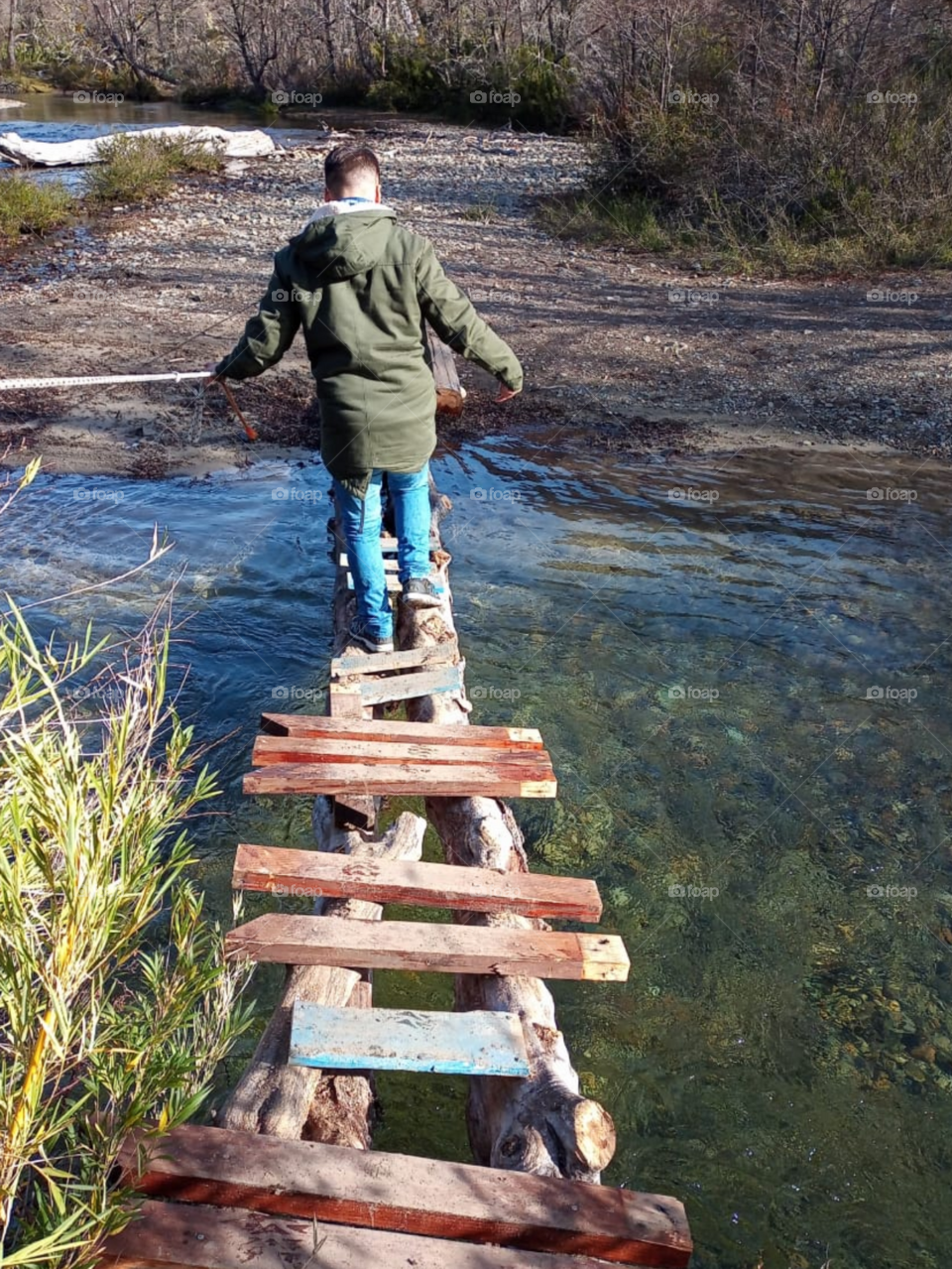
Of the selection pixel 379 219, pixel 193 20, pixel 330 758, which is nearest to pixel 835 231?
pixel 379 219

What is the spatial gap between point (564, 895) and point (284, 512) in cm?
522

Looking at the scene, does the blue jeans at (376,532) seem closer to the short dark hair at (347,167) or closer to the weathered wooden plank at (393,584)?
the weathered wooden plank at (393,584)

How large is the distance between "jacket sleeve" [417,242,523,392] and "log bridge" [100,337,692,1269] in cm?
165

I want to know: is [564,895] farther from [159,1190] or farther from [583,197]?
[583,197]

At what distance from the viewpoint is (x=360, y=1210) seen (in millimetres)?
2537

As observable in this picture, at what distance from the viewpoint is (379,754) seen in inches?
169

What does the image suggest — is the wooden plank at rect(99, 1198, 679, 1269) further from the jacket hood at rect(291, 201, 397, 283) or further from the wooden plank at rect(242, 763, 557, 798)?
the jacket hood at rect(291, 201, 397, 283)

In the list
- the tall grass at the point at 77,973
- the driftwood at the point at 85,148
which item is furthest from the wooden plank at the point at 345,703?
the driftwood at the point at 85,148

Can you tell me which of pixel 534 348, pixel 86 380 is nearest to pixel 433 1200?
pixel 86 380

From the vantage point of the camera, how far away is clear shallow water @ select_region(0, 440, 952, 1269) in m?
3.70

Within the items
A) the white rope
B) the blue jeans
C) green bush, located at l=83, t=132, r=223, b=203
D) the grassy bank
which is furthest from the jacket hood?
green bush, located at l=83, t=132, r=223, b=203

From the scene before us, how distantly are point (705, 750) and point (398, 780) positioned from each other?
2.19 m

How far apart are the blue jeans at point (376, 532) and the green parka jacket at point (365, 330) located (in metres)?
0.10

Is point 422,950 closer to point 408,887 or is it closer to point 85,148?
point 408,887
